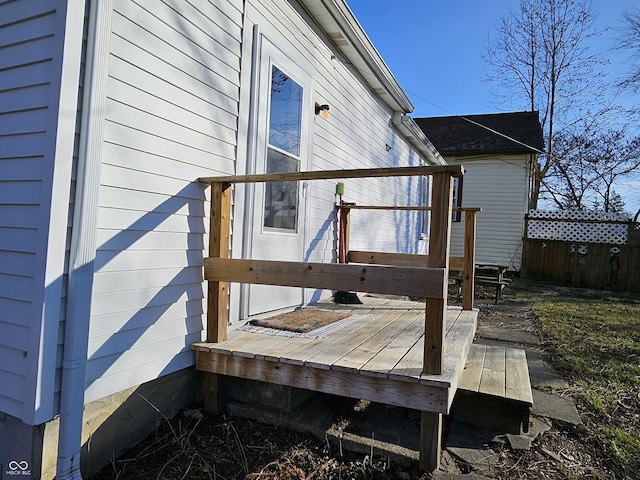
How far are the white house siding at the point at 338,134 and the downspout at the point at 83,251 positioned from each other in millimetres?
1434

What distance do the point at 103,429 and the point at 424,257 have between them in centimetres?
350

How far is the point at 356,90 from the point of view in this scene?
5.29 meters

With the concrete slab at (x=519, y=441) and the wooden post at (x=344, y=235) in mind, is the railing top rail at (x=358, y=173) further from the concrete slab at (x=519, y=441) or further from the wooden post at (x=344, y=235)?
the wooden post at (x=344, y=235)

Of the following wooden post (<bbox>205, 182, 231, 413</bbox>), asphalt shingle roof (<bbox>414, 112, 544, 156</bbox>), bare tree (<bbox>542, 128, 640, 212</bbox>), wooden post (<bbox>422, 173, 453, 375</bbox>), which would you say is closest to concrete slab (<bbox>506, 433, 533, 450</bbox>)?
wooden post (<bbox>422, 173, 453, 375</bbox>)

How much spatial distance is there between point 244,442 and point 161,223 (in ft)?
4.36

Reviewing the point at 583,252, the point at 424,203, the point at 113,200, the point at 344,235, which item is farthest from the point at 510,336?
the point at 583,252

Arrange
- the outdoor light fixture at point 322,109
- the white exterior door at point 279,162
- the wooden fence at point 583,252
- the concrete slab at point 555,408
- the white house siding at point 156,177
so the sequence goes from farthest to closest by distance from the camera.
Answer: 1. the wooden fence at point 583,252
2. the outdoor light fixture at point 322,109
3. the white exterior door at point 279,162
4. the concrete slab at point 555,408
5. the white house siding at point 156,177

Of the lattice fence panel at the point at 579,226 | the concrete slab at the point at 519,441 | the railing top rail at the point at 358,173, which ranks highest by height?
the lattice fence panel at the point at 579,226

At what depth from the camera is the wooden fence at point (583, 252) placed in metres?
9.90

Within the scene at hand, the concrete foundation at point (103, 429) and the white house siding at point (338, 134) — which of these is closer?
the concrete foundation at point (103, 429)

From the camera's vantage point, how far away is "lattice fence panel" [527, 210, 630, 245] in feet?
34.7

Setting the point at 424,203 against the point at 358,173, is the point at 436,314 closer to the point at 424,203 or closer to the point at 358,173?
the point at 358,173

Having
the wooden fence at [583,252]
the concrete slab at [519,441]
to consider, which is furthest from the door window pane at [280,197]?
the wooden fence at [583,252]

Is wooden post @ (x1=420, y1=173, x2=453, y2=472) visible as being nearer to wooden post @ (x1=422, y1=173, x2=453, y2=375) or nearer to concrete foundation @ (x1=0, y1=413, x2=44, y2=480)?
wooden post @ (x1=422, y1=173, x2=453, y2=375)
